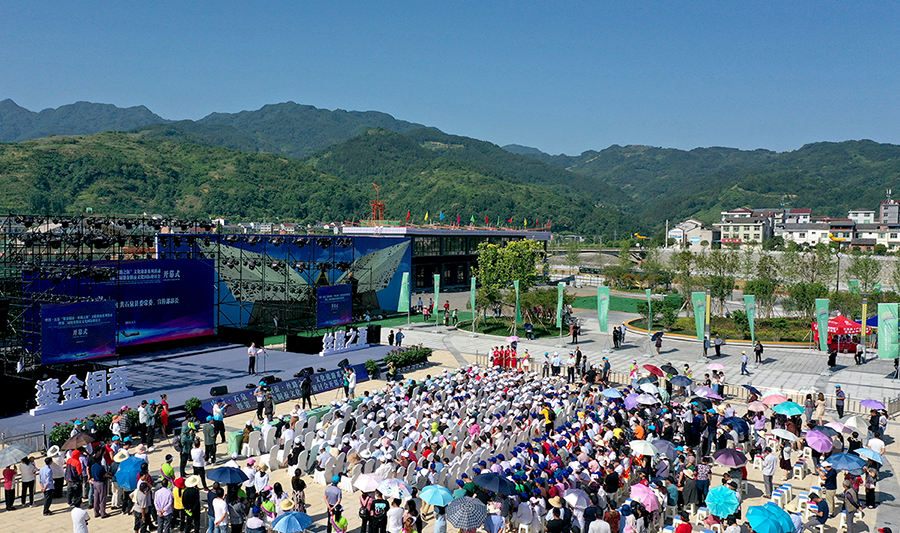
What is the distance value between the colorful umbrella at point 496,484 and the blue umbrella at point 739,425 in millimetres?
8197

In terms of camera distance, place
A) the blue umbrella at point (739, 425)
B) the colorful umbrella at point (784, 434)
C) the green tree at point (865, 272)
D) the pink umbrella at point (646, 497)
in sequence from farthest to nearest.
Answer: the green tree at point (865, 272)
the blue umbrella at point (739, 425)
the colorful umbrella at point (784, 434)
the pink umbrella at point (646, 497)

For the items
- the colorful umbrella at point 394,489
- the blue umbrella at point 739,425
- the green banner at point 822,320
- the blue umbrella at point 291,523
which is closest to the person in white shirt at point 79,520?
the blue umbrella at point 291,523

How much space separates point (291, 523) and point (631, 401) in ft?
38.2

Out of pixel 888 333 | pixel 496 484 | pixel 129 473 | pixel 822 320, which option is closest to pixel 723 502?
pixel 496 484

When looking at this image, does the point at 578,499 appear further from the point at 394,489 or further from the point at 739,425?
the point at 739,425

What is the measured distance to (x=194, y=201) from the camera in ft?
455

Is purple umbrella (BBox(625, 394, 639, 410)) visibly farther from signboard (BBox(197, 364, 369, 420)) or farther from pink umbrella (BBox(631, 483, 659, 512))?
signboard (BBox(197, 364, 369, 420))

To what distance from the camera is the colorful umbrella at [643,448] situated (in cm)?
1421

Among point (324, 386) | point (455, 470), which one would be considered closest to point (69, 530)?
point (455, 470)

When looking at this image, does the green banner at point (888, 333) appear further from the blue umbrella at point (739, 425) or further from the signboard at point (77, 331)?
the signboard at point (77, 331)

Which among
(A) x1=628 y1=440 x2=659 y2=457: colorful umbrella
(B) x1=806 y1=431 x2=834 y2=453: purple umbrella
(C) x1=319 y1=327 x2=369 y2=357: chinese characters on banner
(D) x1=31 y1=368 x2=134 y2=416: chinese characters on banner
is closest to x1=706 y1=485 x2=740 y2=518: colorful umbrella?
(A) x1=628 y1=440 x2=659 y2=457: colorful umbrella

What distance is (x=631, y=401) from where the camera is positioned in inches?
733

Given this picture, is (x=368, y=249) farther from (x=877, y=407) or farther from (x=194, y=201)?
(x=194, y=201)

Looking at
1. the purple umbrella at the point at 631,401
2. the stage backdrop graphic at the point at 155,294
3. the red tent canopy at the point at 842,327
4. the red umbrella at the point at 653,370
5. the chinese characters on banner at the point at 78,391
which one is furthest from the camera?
the red tent canopy at the point at 842,327
